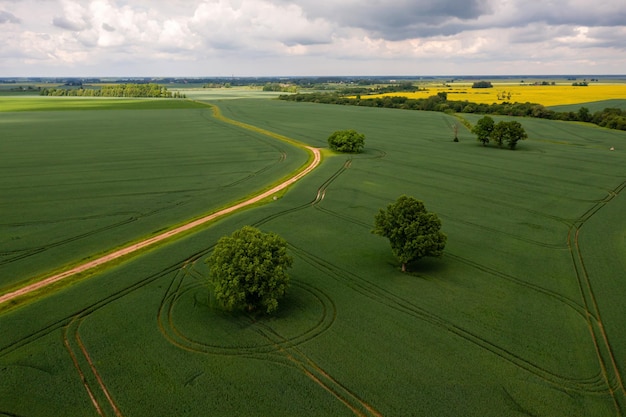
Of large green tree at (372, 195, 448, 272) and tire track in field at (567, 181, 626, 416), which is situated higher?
large green tree at (372, 195, 448, 272)

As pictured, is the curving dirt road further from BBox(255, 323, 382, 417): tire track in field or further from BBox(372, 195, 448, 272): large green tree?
BBox(372, 195, 448, 272): large green tree

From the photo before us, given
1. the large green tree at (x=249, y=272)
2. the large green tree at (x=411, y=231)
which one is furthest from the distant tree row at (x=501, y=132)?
the large green tree at (x=249, y=272)

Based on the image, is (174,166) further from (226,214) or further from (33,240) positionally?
(33,240)

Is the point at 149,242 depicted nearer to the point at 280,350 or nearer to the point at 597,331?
the point at 280,350

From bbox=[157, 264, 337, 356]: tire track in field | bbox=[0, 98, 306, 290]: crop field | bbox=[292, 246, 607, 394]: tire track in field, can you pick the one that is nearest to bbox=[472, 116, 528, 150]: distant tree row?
bbox=[0, 98, 306, 290]: crop field

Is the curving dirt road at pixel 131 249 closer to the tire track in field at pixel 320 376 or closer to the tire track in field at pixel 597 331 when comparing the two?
the tire track in field at pixel 320 376
